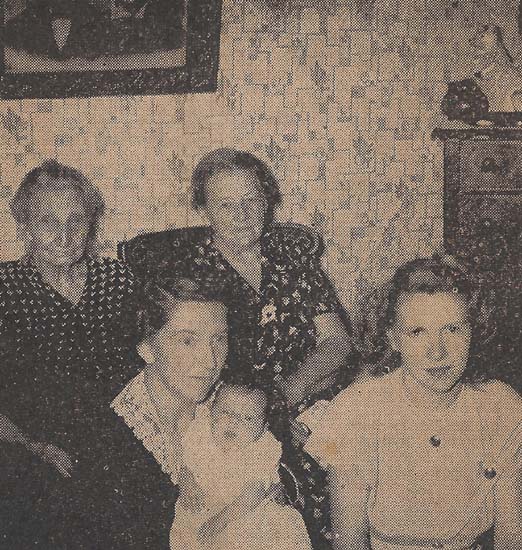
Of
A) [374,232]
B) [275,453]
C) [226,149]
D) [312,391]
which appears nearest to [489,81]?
[374,232]

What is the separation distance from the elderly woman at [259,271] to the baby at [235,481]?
0.16ft

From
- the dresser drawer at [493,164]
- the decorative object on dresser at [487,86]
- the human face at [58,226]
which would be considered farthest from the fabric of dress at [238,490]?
the decorative object on dresser at [487,86]

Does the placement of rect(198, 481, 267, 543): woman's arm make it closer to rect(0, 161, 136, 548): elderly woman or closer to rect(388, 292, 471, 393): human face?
rect(0, 161, 136, 548): elderly woman

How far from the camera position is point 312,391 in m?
1.76

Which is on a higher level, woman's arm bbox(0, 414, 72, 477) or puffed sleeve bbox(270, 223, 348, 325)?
puffed sleeve bbox(270, 223, 348, 325)

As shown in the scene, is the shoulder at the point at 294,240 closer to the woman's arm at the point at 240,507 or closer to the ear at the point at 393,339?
the ear at the point at 393,339

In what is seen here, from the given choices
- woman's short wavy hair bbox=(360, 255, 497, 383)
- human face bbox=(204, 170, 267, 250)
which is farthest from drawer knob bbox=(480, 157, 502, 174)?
human face bbox=(204, 170, 267, 250)

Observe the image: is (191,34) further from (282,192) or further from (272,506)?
(272,506)

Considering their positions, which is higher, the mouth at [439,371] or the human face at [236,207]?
the human face at [236,207]

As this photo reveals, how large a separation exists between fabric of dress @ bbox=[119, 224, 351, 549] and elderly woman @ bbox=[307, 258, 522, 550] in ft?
0.18

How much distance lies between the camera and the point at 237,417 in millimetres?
1756

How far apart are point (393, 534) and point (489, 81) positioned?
3.25ft

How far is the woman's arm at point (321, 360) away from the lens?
175 cm

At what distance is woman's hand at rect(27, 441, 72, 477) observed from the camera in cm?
178
